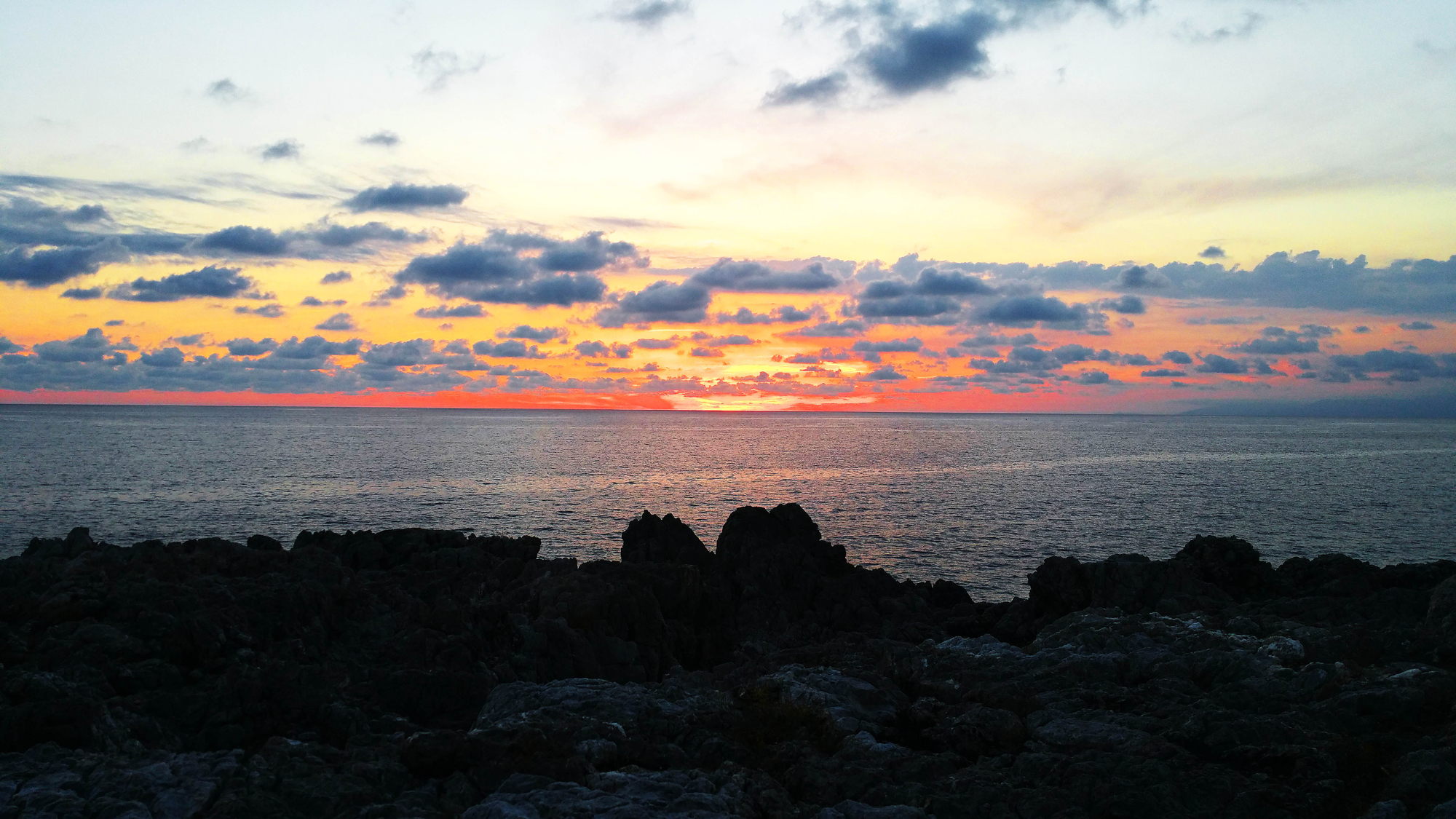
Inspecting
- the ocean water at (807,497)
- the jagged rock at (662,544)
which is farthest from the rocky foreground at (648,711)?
the ocean water at (807,497)

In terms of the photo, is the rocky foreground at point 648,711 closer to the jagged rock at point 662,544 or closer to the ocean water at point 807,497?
the jagged rock at point 662,544

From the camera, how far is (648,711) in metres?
14.0

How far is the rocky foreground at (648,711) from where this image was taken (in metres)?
10.7

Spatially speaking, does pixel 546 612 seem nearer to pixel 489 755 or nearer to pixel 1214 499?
pixel 489 755

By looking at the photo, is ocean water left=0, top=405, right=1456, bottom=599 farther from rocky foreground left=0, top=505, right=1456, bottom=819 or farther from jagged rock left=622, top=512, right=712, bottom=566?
rocky foreground left=0, top=505, right=1456, bottom=819

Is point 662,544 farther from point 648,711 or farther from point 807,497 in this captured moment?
point 807,497

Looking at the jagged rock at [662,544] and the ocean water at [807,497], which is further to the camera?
the ocean water at [807,497]

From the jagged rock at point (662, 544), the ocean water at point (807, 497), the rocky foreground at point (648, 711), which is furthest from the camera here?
the ocean water at point (807, 497)

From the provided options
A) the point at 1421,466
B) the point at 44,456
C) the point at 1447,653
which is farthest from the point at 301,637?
the point at 1421,466

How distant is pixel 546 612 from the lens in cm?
2530

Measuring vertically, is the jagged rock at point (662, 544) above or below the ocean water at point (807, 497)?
above

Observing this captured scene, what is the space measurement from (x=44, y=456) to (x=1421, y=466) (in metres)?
200

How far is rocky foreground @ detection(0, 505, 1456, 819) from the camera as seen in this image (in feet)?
35.2

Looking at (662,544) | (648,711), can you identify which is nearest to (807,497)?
(662,544)
